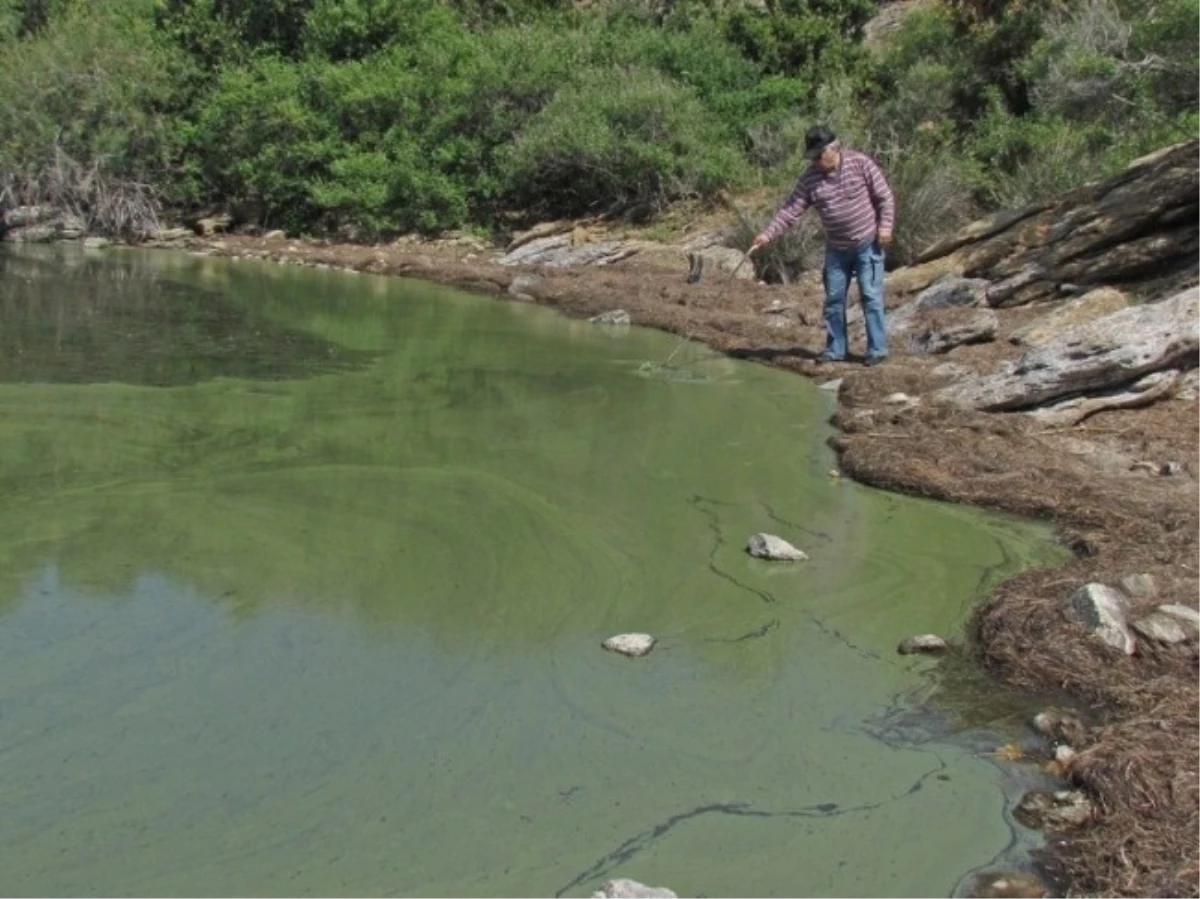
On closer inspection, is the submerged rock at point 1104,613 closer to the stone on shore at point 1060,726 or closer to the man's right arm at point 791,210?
the stone on shore at point 1060,726

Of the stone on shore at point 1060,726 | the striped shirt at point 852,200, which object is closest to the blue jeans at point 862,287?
the striped shirt at point 852,200

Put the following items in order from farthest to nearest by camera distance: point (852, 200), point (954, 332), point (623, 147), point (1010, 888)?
point (623, 147), point (954, 332), point (852, 200), point (1010, 888)

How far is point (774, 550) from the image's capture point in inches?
198

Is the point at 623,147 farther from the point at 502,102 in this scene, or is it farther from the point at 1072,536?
the point at 1072,536

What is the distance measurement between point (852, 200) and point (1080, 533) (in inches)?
154

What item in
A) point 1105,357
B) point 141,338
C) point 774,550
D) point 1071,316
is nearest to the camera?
point 774,550

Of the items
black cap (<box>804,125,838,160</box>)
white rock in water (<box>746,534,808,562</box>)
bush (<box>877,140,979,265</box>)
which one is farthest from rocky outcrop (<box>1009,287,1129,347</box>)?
white rock in water (<box>746,534,808,562</box>)

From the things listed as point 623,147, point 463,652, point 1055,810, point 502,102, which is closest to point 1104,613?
point 1055,810

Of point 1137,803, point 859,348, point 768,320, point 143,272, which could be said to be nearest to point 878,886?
point 1137,803

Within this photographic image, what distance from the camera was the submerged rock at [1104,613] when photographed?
3969 mm

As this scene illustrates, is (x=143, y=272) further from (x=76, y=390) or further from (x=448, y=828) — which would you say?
(x=448, y=828)

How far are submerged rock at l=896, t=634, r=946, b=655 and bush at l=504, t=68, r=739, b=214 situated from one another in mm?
14798

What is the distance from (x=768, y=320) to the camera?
11.3 metres

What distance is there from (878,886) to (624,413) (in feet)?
16.4
